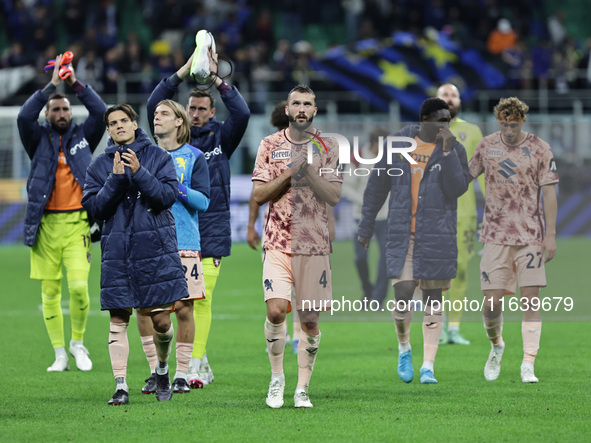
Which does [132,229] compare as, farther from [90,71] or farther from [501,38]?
[501,38]

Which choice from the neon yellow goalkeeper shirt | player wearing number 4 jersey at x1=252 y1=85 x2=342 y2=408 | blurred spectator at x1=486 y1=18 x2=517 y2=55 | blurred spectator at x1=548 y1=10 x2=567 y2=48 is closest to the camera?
player wearing number 4 jersey at x1=252 y1=85 x2=342 y2=408

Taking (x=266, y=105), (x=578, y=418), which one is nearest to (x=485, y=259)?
(x=578, y=418)

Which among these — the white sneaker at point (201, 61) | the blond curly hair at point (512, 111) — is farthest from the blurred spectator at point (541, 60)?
the white sneaker at point (201, 61)

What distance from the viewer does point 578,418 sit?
6680 mm

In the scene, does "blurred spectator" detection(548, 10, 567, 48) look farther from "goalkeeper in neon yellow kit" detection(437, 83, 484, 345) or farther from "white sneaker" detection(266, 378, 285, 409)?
"white sneaker" detection(266, 378, 285, 409)

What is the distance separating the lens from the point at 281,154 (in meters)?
7.16

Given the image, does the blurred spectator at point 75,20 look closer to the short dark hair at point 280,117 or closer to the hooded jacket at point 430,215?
the short dark hair at point 280,117

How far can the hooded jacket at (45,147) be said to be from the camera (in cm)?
905

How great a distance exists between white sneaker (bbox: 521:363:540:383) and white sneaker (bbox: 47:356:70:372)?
373cm

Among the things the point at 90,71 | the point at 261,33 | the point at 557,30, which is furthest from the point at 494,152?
the point at 557,30

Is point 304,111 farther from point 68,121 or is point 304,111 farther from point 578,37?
point 578,37

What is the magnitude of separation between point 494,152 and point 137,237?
2933mm

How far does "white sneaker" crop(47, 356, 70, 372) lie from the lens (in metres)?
9.08

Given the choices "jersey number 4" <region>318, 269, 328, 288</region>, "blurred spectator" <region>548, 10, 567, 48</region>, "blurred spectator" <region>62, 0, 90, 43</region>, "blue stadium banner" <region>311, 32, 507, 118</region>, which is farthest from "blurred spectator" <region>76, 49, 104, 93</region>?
"jersey number 4" <region>318, 269, 328, 288</region>
